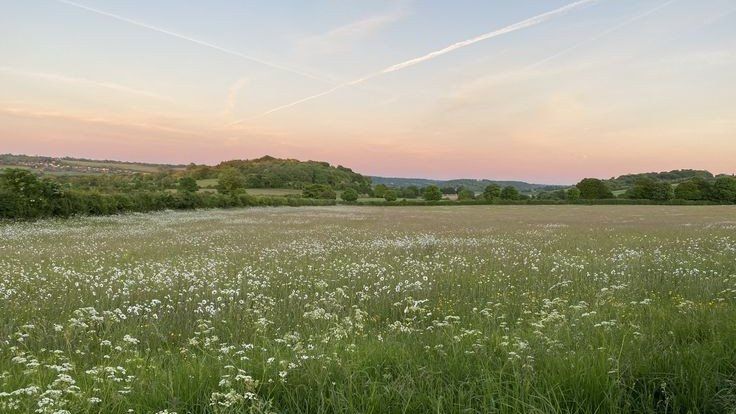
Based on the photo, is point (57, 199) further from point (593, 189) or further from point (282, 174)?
point (593, 189)

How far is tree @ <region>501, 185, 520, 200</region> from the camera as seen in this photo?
124 m

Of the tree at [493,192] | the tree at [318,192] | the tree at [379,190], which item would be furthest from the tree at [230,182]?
the tree at [493,192]

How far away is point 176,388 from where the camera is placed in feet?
12.5

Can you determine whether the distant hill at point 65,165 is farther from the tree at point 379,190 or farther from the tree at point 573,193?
the tree at point 573,193

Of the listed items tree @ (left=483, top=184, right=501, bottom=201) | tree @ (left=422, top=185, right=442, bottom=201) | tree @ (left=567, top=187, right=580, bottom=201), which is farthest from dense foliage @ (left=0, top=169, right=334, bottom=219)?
tree @ (left=567, top=187, right=580, bottom=201)

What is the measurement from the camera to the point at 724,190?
10094 centimetres

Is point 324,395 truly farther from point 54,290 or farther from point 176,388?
point 54,290

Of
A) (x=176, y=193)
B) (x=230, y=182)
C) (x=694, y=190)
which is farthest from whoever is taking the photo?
(x=694, y=190)

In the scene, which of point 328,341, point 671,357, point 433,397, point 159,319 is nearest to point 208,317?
point 159,319

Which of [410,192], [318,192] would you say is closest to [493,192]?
[410,192]

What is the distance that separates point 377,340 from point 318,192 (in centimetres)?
11179

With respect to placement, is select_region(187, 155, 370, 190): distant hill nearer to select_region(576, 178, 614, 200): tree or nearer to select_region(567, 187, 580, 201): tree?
select_region(567, 187, 580, 201): tree

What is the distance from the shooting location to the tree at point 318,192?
114 metres

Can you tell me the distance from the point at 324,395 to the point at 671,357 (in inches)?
128
